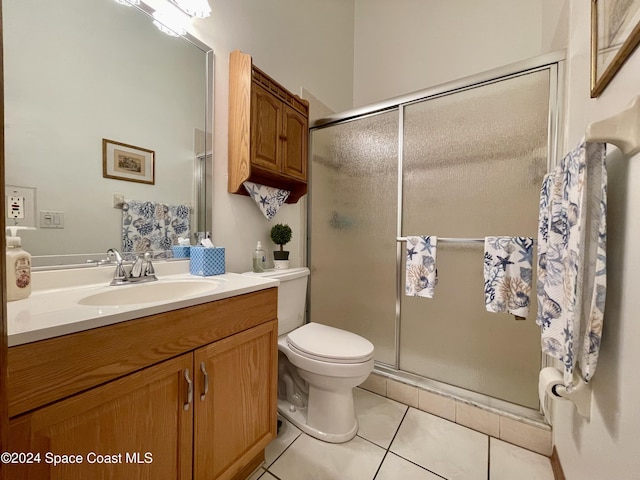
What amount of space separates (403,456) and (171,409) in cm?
103

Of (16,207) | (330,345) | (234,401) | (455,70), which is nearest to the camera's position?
(16,207)

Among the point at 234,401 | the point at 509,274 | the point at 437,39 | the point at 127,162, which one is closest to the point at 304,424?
the point at 234,401

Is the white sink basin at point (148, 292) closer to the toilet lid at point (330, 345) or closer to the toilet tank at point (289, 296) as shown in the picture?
the toilet tank at point (289, 296)

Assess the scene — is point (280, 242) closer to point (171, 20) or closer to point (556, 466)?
point (171, 20)

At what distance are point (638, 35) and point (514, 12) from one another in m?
1.97

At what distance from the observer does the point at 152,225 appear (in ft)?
3.73

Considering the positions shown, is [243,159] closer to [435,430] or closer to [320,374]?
[320,374]

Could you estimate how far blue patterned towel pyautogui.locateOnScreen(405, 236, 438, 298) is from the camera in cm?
139

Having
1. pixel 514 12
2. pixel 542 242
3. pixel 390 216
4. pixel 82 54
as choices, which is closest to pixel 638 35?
pixel 542 242

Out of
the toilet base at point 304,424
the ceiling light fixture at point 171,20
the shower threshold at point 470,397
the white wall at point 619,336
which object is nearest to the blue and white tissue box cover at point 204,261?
the toilet base at point 304,424

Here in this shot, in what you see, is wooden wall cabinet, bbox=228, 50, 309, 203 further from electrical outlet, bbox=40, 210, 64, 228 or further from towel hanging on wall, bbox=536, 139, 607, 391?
towel hanging on wall, bbox=536, 139, 607, 391

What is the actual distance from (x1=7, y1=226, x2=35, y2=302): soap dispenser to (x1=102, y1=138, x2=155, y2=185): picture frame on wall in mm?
353

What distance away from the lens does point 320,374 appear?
1.20m

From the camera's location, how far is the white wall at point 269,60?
1.37 m
